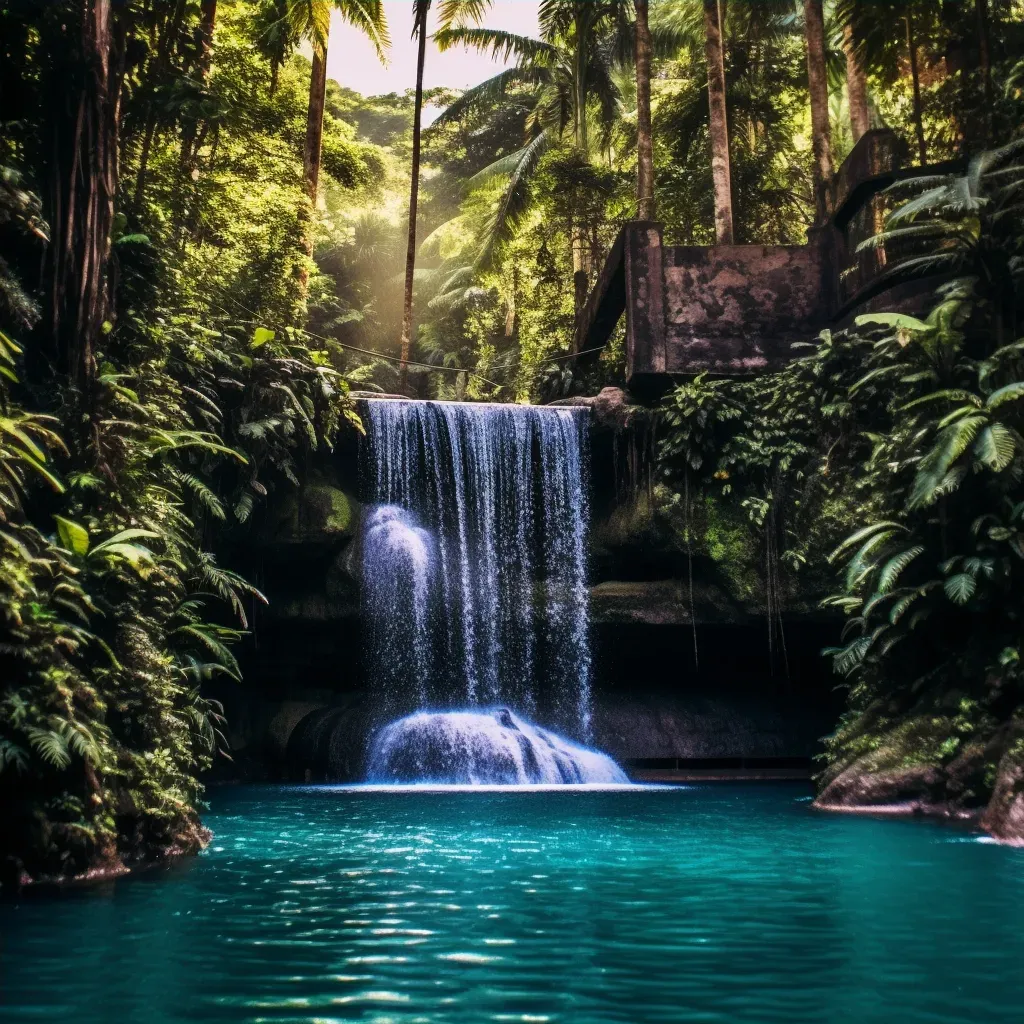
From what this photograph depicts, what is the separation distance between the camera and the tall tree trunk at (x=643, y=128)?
19781 mm

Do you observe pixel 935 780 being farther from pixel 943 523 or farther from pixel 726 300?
pixel 726 300

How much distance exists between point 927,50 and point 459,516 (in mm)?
13141

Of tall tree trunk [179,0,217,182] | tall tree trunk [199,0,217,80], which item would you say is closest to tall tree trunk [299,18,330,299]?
tall tree trunk [179,0,217,182]

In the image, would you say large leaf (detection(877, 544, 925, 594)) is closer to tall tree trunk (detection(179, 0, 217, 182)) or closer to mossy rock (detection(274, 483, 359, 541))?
mossy rock (detection(274, 483, 359, 541))

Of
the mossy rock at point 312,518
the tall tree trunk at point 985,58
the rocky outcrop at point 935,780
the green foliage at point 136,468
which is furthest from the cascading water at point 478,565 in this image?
the tall tree trunk at point 985,58

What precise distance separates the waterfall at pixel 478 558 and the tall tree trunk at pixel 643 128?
181 inches

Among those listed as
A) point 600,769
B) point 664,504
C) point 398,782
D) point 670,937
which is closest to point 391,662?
point 398,782

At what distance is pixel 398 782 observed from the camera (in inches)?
587

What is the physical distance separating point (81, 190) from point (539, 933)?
786cm

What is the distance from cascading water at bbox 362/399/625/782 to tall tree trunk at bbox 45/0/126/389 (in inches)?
309

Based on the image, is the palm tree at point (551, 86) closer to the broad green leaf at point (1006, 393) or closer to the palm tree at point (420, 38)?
the palm tree at point (420, 38)

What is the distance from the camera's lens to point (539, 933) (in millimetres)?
4852

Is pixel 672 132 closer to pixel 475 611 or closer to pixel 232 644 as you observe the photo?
pixel 475 611

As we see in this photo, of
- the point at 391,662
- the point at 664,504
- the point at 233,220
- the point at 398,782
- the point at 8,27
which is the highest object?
the point at 233,220
